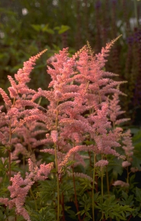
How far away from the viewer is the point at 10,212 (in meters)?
2.18

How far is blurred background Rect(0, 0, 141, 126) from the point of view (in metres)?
5.59

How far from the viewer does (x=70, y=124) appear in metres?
2.14

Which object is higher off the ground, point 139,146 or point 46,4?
point 46,4

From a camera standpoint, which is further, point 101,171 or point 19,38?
point 19,38

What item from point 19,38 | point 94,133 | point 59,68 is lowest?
point 94,133

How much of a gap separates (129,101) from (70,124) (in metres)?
2.47

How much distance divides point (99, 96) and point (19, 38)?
234 inches

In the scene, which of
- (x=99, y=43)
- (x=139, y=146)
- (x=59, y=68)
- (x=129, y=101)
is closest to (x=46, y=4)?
(x=99, y=43)

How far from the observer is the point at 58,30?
752 centimetres

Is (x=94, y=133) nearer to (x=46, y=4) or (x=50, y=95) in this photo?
(x=50, y=95)

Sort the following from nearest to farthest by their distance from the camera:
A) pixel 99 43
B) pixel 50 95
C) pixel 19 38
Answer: pixel 50 95, pixel 99 43, pixel 19 38

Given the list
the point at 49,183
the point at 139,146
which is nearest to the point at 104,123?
the point at 49,183

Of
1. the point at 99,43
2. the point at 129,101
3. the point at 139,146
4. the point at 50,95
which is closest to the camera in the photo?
the point at 50,95

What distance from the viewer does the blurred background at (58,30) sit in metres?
5.59
